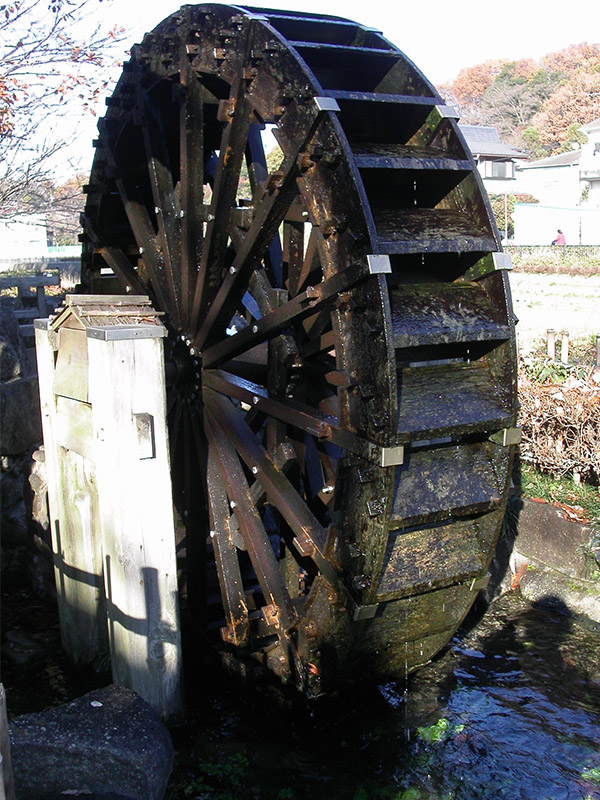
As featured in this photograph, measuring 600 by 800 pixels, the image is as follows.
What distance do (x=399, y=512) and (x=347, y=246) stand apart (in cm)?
126

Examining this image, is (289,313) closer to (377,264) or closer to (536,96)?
(377,264)

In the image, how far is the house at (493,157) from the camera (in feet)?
114

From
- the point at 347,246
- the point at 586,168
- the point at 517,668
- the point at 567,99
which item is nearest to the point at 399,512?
the point at 347,246

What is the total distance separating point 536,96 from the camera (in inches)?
2104

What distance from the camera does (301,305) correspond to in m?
3.96

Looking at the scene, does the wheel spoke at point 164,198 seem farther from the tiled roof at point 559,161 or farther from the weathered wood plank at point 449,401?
the tiled roof at point 559,161

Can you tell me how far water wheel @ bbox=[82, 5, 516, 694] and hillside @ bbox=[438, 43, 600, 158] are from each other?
41.7 meters

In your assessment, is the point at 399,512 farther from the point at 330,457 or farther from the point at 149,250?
the point at 149,250

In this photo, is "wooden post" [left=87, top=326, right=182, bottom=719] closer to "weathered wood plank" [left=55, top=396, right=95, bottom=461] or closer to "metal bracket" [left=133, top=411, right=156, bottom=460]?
"metal bracket" [left=133, top=411, right=156, bottom=460]

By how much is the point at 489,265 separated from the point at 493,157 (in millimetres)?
33412

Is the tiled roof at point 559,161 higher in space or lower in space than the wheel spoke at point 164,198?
higher

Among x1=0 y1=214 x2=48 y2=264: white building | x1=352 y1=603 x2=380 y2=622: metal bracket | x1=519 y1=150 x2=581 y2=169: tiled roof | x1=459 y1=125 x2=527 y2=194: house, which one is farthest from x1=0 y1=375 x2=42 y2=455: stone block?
x1=519 y1=150 x2=581 y2=169: tiled roof

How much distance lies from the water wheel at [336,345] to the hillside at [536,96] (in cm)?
4173

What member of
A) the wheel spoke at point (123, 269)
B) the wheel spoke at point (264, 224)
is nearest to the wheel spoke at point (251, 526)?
the wheel spoke at point (264, 224)
